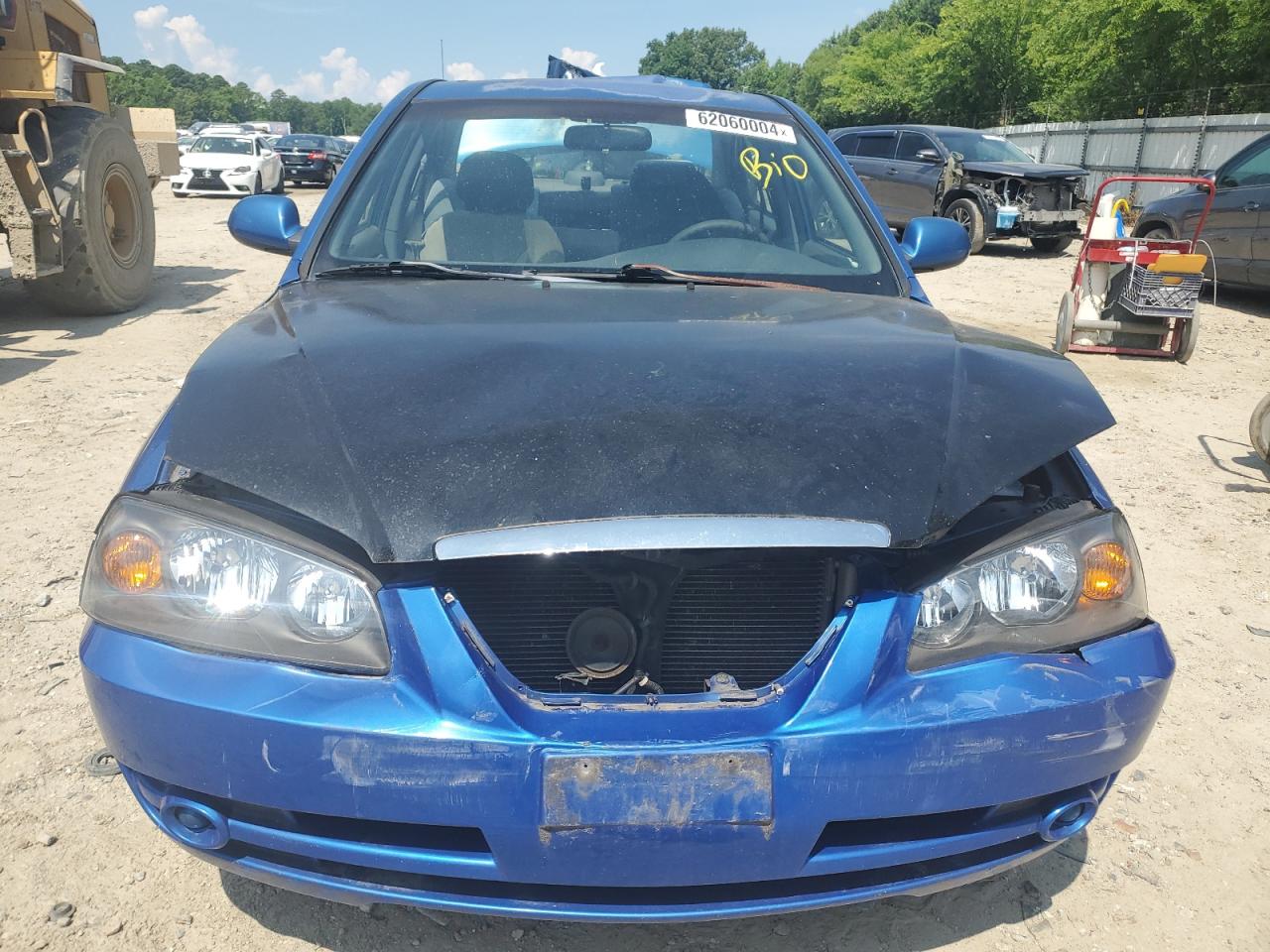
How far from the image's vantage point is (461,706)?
4.53ft

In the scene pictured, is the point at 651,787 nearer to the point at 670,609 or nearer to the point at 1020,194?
the point at 670,609

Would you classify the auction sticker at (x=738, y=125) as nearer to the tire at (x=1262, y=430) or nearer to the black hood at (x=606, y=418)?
the black hood at (x=606, y=418)

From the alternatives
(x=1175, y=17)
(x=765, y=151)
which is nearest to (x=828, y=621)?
(x=765, y=151)

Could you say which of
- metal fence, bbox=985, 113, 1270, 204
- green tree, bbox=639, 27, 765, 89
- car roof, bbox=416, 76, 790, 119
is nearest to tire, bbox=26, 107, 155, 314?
car roof, bbox=416, 76, 790, 119

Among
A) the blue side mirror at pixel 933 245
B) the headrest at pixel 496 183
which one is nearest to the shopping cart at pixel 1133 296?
the blue side mirror at pixel 933 245

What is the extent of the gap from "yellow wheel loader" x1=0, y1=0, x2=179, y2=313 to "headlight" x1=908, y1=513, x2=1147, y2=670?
6.69 meters

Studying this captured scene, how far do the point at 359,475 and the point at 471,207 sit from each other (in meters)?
1.45

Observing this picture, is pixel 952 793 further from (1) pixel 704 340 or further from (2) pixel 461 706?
(1) pixel 704 340

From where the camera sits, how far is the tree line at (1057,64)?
81.6ft

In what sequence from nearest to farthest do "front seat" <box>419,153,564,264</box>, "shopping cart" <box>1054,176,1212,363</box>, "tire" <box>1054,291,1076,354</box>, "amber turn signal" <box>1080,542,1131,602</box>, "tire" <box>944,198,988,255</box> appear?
1. "amber turn signal" <box>1080,542,1131,602</box>
2. "front seat" <box>419,153,564,264</box>
3. "shopping cart" <box>1054,176,1212,363</box>
4. "tire" <box>1054,291,1076,354</box>
5. "tire" <box>944,198,988,255</box>

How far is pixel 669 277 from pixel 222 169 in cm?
2136

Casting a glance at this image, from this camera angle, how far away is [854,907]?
1956 mm

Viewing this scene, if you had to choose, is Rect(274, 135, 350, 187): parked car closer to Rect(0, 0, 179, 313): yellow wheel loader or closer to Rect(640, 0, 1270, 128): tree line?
Rect(0, 0, 179, 313): yellow wheel loader

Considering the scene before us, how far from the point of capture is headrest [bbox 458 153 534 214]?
2676 millimetres
